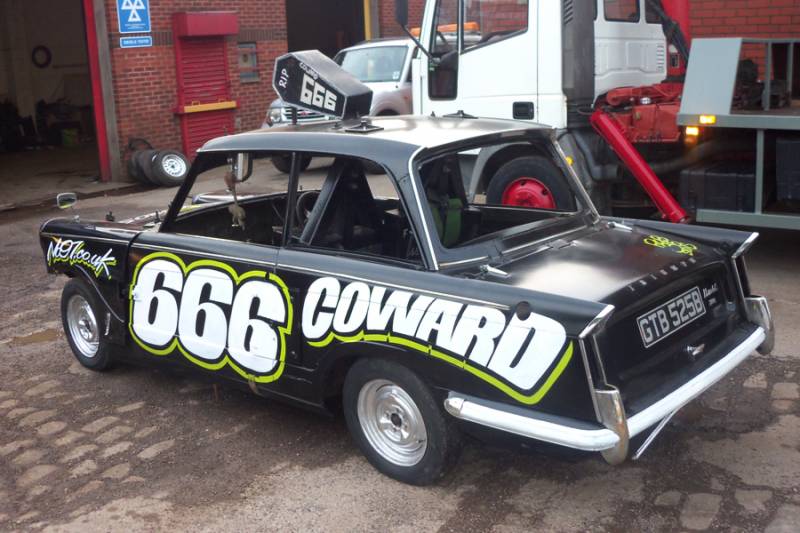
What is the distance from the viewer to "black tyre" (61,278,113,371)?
5.70 metres

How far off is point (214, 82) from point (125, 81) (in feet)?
5.91

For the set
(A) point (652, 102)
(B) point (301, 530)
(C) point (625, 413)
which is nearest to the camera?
(C) point (625, 413)

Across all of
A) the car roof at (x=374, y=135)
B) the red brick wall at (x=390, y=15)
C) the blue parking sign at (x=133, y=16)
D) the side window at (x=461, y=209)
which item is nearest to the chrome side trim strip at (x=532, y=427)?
the side window at (x=461, y=209)

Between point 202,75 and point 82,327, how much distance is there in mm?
10481

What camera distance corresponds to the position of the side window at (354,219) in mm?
4609

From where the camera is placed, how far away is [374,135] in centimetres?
447

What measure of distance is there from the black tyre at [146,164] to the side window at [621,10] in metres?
8.27

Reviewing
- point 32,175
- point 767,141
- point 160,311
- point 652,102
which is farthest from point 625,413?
point 32,175

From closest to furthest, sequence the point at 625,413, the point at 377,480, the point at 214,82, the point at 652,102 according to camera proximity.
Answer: the point at 625,413, the point at 377,480, the point at 652,102, the point at 214,82

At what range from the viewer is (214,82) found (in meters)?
16.0

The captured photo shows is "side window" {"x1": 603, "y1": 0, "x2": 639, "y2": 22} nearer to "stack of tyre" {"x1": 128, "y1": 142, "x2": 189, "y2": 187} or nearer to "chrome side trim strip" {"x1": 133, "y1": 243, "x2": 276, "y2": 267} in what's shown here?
"chrome side trim strip" {"x1": 133, "y1": 243, "x2": 276, "y2": 267}

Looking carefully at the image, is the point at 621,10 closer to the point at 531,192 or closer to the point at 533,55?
the point at 533,55

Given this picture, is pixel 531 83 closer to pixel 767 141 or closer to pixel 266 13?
pixel 767 141

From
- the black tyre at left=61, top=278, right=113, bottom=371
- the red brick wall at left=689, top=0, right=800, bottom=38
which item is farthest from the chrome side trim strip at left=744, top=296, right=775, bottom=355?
the red brick wall at left=689, top=0, right=800, bottom=38
